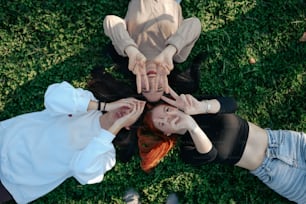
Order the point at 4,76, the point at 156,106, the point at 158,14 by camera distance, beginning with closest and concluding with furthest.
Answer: the point at 156,106 < the point at 158,14 < the point at 4,76

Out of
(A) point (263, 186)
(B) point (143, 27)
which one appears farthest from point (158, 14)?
(A) point (263, 186)

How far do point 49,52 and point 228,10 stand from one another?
1.75 meters

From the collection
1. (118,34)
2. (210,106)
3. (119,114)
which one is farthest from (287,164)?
(118,34)

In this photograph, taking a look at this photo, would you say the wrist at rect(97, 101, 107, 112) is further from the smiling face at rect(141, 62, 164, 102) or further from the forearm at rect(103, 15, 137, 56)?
the forearm at rect(103, 15, 137, 56)

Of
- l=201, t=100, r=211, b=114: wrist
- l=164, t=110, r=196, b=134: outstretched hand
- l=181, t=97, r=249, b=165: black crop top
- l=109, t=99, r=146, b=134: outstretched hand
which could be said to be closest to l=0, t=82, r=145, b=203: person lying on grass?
l=109, t=99, r=146, b=134: outstretched hand

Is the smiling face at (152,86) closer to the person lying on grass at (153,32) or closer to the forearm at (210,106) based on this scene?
the person lying on grass at (153,32)

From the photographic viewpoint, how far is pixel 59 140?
3.75 m

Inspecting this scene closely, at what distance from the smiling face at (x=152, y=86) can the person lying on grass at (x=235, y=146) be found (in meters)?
0.14

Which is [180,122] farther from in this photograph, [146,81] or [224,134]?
[224,134]

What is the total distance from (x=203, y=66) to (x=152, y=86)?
1.05 m

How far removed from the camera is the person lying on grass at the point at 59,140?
356 cm

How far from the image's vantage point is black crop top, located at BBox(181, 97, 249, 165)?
3.88 metres

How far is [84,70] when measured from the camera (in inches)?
173

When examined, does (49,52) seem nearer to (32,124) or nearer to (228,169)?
(32,124)
